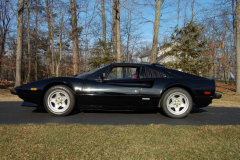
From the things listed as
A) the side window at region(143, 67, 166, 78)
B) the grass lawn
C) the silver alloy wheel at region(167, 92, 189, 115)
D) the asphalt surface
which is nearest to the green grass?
the grass lawn

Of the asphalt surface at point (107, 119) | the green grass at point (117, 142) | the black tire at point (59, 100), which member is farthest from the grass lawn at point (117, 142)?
the black tire at point (59, 100)

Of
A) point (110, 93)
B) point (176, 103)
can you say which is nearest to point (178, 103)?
point (176, 103)

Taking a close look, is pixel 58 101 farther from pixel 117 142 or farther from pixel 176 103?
pixel 176 103

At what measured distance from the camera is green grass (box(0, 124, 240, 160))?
2.12 metres

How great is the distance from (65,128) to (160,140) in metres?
1.57

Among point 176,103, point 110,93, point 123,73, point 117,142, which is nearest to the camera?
point 117,142

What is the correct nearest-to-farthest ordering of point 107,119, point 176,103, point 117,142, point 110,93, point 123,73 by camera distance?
point 117,142 → point 107,119 → point 110,93 → point 176,103 → point 123,73

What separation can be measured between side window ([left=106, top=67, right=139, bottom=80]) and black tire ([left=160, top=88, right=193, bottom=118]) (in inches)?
35.0

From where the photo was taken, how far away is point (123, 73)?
4.48m

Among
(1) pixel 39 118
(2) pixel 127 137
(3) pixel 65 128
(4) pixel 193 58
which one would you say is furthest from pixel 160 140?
(4) pixel 193 58

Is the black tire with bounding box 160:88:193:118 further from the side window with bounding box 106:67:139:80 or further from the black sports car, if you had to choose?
the side window with bounding box 106:67:139:80

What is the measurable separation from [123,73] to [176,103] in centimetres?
146

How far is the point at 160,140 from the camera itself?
103 inches

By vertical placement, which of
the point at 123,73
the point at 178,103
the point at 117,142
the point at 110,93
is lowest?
the point at 117,142
